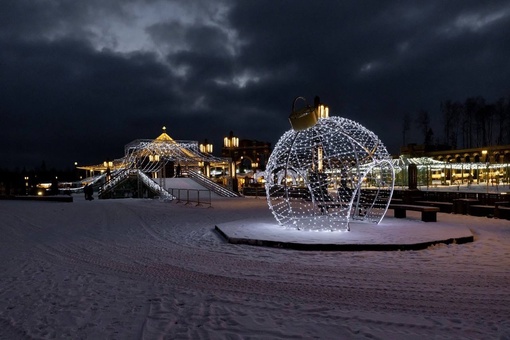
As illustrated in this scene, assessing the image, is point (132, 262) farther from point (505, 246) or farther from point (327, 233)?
point (505, 246)

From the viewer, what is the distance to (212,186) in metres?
34.3

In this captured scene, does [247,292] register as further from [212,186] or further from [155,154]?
[155,154]

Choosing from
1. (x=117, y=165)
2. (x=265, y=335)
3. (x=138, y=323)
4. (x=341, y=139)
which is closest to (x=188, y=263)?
(x=138, y=323)

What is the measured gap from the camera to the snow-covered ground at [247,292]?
14.2 ft

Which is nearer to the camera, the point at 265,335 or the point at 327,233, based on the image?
the point at 265,335

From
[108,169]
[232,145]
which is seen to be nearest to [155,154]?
[232,145]

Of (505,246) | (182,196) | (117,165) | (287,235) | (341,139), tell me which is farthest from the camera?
(117,165)

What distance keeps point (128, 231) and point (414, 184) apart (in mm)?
13806

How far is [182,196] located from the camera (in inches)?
1178

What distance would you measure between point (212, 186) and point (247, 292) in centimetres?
2881

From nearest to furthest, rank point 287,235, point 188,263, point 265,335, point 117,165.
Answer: point 265,335, point 188,263, point 287,235, point 117,165

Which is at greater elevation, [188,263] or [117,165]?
[117,165]

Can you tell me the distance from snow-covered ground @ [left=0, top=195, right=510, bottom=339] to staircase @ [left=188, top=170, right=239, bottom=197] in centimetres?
2220

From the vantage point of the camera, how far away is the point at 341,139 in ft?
38.6
